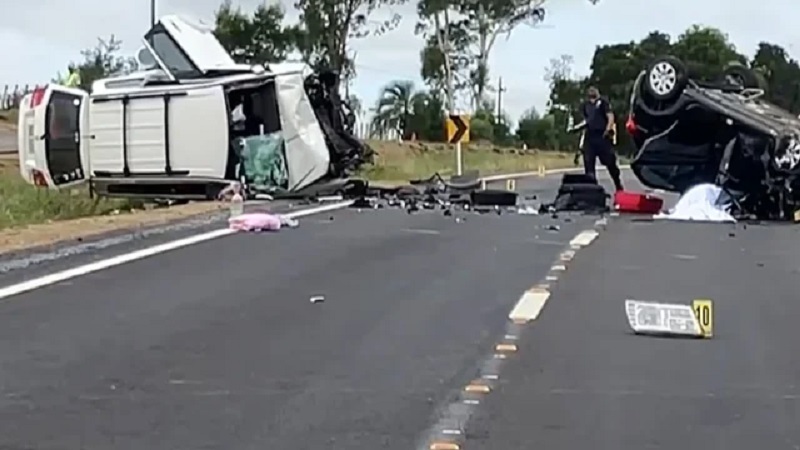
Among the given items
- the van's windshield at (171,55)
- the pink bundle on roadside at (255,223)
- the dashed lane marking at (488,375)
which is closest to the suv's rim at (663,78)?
the pink bundle on roadside at (255,223)

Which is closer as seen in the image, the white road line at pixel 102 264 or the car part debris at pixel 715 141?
the white road line at pixel 102 264

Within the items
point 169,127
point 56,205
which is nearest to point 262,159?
point 169,127

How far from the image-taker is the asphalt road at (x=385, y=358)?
684 centimetres

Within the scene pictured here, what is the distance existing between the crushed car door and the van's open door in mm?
1355

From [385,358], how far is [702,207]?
13073mm

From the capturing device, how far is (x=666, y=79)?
854 inches

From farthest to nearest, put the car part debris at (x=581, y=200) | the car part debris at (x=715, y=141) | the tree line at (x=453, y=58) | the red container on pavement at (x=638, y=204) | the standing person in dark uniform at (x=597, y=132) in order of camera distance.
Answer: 1. the tree line at (x=453, y=58)
2. the standing person in dark uniform at (x=597, y=132)
3. the car part debris at (x=581, y=200)
4. the red container on pavement at (x=638, y=204)
5. the car part debris at (x=715, y=141)

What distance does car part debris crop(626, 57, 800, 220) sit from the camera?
2055 cm

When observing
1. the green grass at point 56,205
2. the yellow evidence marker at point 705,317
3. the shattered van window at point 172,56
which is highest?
the shattered van window at point 172,56

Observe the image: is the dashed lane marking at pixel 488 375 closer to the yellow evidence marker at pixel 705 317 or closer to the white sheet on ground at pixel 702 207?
the yellow evidence marker at pixel 705 317

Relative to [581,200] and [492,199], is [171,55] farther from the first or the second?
[581,200]

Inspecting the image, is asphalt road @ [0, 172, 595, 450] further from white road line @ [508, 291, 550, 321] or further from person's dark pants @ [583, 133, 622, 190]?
person's dark pants @ [583, 133, 622, 190]

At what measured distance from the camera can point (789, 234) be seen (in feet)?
61.0

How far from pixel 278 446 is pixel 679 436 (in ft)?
5.52
